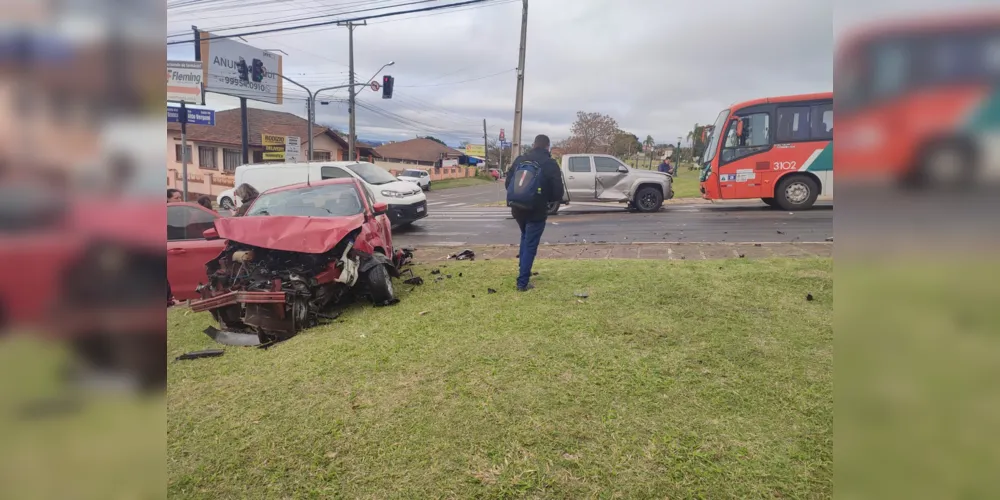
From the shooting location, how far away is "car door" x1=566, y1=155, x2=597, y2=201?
49.9 ft

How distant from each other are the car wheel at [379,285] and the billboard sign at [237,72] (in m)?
25.4

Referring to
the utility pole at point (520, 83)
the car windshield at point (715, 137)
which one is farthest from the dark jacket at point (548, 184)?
the utility pole at point (520, 83)

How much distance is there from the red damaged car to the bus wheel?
35.5 feet

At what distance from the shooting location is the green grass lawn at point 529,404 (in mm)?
2416

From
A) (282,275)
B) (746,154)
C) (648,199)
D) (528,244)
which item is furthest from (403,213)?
(746,154)

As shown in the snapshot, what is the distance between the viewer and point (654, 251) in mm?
8180

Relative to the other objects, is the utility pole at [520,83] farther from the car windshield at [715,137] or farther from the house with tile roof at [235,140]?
the house with tile roof at [235,140]

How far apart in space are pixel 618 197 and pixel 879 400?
14.6 metres

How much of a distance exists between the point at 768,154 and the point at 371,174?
999 centimetres

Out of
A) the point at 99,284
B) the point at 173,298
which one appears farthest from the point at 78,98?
the point at 173,298

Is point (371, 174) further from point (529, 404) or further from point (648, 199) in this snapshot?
point (529, 404)

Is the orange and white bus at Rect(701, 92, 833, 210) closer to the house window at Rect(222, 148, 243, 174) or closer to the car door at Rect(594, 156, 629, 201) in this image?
the car door at Rect(594, 156, 629, 201)

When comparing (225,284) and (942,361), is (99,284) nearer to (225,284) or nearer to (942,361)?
(942,361)

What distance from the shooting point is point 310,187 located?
23.3 feet
